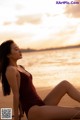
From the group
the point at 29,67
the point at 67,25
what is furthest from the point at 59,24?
the point at 29,67

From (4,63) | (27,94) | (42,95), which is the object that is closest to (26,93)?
(27,94)

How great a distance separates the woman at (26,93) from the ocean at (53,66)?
0.83m

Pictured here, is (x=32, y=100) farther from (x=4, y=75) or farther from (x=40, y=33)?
(x=40, y=33)

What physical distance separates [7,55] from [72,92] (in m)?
0.51

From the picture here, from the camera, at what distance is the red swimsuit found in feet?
6.15

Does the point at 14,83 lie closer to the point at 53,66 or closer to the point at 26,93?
the point at 26,93

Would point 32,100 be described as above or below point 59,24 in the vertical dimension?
below

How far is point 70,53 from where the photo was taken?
2932mm

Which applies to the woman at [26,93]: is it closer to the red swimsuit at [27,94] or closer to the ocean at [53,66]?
the red swimsuit at [27,94]

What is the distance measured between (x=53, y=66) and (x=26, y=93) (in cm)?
102

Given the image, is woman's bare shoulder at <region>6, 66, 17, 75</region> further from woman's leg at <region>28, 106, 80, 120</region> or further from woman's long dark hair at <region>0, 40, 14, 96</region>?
woman's leg at <region>28, 106, 80, 120</region>

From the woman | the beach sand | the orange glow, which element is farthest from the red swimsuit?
the orange glow

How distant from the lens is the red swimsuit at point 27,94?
1.87m

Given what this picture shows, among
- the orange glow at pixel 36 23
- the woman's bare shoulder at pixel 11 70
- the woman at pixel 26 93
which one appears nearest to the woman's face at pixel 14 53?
the woman at pixel 26 93
